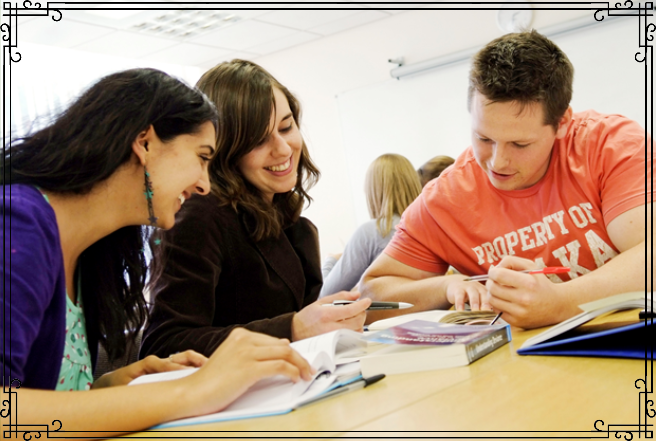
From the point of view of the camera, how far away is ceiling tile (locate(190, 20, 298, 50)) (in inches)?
221

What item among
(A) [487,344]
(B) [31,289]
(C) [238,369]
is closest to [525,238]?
(A) [487,344]

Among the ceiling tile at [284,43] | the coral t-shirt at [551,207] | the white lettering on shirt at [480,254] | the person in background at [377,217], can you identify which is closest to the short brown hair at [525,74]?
the coral t-shirt at [551,207]

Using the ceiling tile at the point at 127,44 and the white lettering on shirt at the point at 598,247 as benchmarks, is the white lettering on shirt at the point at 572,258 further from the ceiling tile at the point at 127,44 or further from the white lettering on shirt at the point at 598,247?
the ceiling tile at the point at 127,44

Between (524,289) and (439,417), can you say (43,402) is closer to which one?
(439,417)

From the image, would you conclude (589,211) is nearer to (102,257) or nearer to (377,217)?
(102,257)

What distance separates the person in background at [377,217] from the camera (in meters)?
3.38

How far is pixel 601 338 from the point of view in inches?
37.6

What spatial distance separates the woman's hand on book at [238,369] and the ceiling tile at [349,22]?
5.24m

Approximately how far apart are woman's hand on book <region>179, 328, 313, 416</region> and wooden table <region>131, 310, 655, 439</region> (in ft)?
0.13

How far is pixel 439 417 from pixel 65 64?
5552 millimetres

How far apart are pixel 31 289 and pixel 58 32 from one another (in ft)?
15.6

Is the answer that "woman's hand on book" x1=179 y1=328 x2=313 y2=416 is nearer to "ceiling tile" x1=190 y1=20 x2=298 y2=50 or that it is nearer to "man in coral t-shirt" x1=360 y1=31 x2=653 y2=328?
"man in coral t-shirt" x1=360 y1=31 x2=653 y2=328

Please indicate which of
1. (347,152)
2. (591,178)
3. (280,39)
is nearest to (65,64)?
(280,39)

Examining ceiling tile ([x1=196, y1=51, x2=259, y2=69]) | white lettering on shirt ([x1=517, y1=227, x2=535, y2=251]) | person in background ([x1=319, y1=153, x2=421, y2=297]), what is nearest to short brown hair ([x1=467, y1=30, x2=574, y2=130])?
white lettering on shirt ([x1=517, y1=227, x2=535, y2=251])
